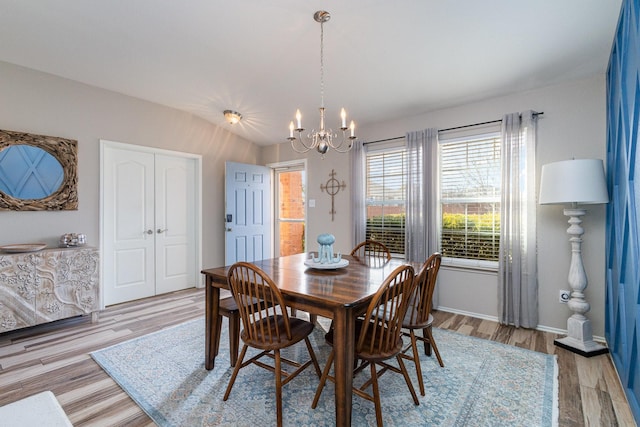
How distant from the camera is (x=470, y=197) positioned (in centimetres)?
356

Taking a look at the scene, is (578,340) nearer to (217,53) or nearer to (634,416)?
(634,416)

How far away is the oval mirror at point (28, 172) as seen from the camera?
124 inches

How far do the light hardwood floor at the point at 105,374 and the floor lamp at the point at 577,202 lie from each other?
0.44 ft

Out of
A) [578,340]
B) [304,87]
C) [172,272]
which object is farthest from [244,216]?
[578,340]

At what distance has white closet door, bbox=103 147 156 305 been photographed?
396 cm

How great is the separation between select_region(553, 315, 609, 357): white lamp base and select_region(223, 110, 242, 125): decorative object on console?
168 inches

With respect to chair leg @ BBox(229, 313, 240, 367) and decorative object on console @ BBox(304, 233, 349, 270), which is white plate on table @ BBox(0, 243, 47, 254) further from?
decorative object on console @ BBox(304, 233, 349, 270)

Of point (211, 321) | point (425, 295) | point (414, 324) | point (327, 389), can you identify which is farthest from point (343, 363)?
point (211, 321)

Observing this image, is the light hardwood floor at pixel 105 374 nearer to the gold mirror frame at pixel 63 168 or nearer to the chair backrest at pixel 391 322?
the chair backrest at pixel 391 322

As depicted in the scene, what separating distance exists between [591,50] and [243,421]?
360 cm

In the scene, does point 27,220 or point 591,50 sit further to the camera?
point 27,220

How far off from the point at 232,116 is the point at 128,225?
76.5 inches

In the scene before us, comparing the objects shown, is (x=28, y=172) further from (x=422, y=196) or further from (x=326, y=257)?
(x=422, y=196)

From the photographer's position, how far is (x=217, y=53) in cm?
297
